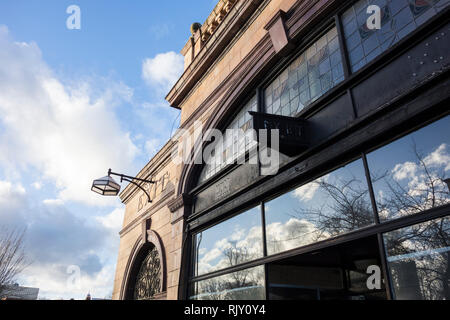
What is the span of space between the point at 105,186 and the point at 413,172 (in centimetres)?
893

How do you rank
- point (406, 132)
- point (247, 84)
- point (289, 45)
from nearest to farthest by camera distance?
point (406, 132), point (289, 45), point (247, 84)

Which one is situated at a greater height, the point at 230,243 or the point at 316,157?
the point at 316,157

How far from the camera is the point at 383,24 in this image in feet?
15.5

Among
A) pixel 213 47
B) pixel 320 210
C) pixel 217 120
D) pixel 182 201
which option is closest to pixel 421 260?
pixel 320 210

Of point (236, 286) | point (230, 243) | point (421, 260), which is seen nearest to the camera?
point (421, 260)

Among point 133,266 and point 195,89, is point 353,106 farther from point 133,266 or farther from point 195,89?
point 133,266

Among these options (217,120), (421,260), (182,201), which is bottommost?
(421,260)

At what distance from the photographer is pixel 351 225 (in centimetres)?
430

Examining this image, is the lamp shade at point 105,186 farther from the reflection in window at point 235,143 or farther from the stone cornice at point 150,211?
the reflection in window at point 235,143

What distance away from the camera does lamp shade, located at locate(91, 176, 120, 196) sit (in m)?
10.5

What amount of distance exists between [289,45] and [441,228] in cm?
420

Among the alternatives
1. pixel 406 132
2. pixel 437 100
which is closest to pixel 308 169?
pixel 406 132

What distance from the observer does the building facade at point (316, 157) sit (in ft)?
12.0

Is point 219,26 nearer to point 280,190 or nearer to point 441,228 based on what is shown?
point 280,190
